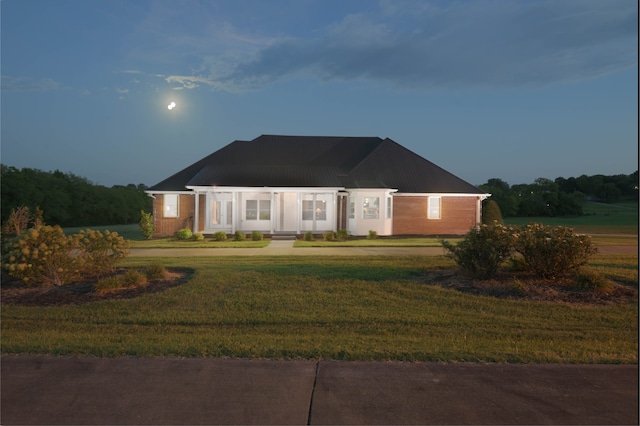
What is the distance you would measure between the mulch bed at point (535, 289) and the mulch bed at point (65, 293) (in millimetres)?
6117

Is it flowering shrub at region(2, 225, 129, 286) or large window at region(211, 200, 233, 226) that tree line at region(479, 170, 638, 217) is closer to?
large window at region(211, 200, 233, 226)

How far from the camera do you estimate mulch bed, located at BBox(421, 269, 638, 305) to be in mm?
9109

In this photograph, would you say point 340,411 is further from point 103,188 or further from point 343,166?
point 103,188

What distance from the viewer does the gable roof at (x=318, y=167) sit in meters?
25.5

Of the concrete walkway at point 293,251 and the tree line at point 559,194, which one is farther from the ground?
the tree line at point 559,194

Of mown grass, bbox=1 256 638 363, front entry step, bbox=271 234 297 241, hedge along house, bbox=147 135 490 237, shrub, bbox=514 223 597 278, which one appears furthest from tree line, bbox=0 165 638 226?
mown grass, bbox=1 256 638 363

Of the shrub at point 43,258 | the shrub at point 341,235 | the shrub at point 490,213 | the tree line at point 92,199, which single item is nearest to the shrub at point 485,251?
the shrub at point 43,258

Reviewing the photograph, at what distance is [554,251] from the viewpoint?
10.2m

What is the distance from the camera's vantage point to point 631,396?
15.6ft

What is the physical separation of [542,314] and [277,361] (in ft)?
16.3

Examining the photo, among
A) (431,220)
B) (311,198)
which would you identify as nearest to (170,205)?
(311,198)

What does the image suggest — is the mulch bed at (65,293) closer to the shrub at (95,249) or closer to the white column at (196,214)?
the shrub at (95,249)

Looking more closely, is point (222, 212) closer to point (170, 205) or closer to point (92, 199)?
point (170, 205)

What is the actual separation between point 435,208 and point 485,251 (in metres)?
16.4
